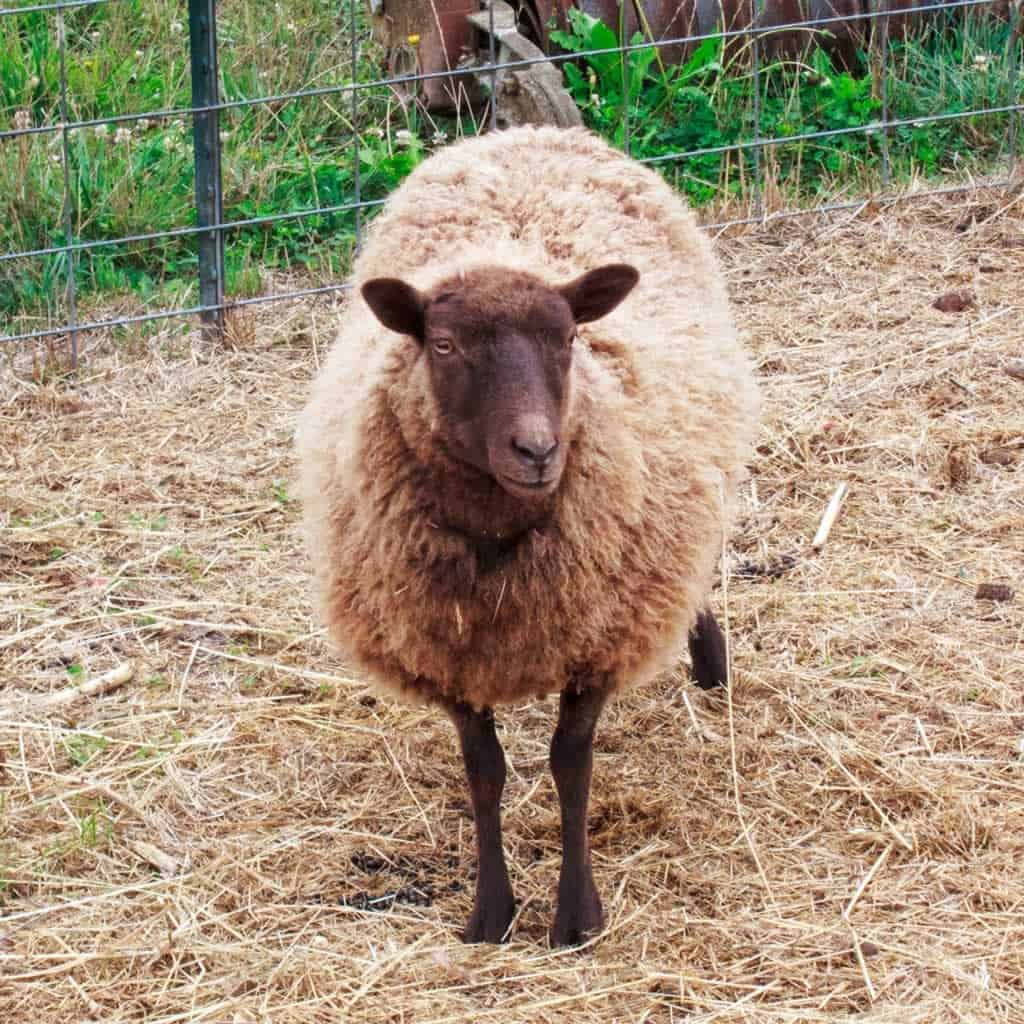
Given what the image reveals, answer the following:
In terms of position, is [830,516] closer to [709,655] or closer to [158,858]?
[709,655]

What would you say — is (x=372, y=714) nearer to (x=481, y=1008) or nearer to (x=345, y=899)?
(x=345, y=899)

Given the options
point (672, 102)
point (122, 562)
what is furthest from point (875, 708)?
point (672, 102)

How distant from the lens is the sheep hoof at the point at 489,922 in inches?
136

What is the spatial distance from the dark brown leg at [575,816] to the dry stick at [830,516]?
1.72 meters

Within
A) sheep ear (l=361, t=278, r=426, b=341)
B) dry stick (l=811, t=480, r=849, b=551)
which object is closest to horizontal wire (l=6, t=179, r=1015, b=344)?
dry stick (l=811, t=480, r=849, b=551)

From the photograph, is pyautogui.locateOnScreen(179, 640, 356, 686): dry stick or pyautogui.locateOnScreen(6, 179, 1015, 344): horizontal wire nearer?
pyautogui.locateOnScreen(179, 640, 356, 686): dry stick

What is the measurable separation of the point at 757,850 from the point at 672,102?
187 inches

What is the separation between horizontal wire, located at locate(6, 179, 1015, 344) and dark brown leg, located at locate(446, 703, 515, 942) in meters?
3.08

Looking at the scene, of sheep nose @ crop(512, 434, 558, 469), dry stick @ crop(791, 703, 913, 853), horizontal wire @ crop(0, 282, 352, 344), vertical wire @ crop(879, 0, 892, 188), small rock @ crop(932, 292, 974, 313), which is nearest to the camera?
sheep nose @ crop(512, 434, 558, 469)

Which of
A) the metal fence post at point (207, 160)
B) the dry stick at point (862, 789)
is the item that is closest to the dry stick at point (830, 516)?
the dry stick at point (862, 789)

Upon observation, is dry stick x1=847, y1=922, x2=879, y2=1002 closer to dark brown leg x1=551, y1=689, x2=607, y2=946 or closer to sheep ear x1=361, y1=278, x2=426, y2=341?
dark brown leg x1=551, y1=689, x2=607, y2=946

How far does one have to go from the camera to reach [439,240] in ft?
12.9

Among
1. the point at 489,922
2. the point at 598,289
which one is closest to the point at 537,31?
the point at 598,289

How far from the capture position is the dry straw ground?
10.8 ft
